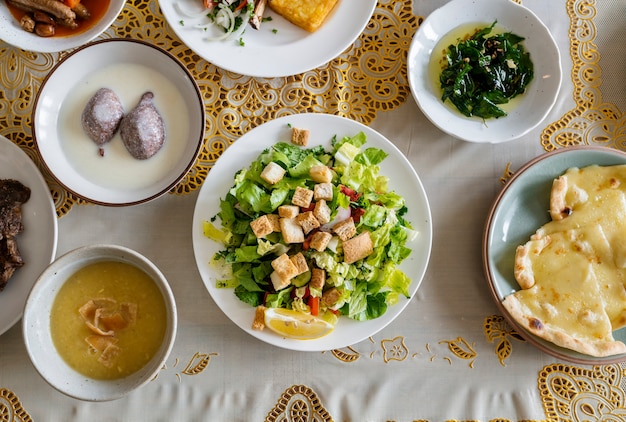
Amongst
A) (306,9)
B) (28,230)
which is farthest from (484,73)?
(28,230)

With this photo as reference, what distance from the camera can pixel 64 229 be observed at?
269 centimetres

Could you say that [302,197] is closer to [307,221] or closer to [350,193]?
[307,221]

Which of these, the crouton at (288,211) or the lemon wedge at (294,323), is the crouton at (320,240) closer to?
the crouton at (288,211)

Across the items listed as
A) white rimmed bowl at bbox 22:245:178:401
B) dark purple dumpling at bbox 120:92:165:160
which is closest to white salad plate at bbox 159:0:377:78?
dark purple dumpling at bbox 120:92:165:160

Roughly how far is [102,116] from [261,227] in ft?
→ 3.05

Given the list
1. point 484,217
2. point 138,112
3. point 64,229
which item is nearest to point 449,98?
point 484,217

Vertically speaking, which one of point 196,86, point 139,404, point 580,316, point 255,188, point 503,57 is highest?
point 503,57

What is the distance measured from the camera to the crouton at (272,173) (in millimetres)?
2400

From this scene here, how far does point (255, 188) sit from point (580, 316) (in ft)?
5.32

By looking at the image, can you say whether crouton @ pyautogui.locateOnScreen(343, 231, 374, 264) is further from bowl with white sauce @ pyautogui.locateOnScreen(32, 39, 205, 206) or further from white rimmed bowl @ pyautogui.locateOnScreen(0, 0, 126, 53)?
white rimmed bowl @ pyautogui.locateOnScreen(0, 0, 126, 53)

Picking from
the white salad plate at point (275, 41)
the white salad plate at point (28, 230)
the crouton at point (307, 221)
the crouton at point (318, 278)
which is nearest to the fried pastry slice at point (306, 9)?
the white salad plate at point (275, 41)

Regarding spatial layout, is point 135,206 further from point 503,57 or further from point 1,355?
point 503,57

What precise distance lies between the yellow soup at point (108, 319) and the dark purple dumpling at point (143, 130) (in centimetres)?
54

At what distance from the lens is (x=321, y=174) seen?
2.42 meters
